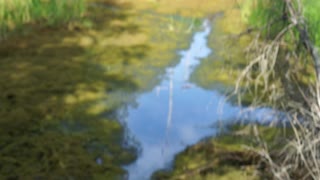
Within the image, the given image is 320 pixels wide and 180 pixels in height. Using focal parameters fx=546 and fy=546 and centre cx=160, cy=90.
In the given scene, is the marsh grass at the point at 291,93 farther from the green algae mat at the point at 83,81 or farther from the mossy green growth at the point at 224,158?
the green algae mat at the point at 83,81

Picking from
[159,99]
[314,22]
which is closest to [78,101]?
[159,99]

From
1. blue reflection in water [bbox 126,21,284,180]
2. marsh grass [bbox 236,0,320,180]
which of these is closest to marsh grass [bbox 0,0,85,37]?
blue reflection in water [bbox 126,21,284,180]

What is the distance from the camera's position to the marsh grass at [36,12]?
7988 millimetres

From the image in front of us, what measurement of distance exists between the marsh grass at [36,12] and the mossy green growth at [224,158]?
3.91 m

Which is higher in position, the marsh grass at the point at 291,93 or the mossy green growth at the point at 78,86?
the marsh grass at the point at 291,93

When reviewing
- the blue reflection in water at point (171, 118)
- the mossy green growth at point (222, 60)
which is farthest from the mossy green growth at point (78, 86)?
the mossy green growth at point (222, 60)

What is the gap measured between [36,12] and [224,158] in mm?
4456

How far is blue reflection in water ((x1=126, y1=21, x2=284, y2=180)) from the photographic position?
526 cm

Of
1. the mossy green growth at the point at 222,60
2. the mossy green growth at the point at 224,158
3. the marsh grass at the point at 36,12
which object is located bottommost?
the mossy green growth at the point at 224,158

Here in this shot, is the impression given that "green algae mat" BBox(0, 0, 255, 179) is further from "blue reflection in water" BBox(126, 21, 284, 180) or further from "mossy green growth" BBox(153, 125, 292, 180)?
"mossy green growth" BBox(153, 125, 292, 180)

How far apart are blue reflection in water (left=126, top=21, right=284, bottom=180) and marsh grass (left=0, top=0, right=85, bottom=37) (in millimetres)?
2254

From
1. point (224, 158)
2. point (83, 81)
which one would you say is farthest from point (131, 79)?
point (224, 158)

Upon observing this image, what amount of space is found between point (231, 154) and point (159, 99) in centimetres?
163

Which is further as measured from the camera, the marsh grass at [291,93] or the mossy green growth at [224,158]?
the mossy green growth at [224,158]
